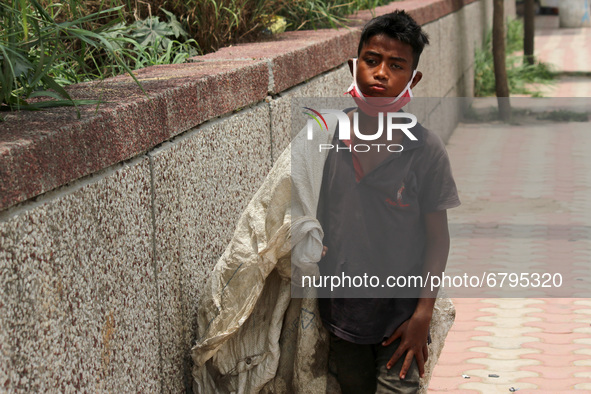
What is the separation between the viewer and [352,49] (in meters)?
5.59

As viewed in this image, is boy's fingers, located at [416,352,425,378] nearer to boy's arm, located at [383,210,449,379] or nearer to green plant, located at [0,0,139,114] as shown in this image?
boy's arm, located at [383,210,449,379]

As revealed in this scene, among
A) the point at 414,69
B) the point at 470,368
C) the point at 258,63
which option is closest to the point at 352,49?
the point at 258,63

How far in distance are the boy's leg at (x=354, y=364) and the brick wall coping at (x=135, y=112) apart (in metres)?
0.86

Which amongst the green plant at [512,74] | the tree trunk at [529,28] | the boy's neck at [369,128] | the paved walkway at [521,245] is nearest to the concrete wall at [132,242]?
the boy's neck at [369,128]

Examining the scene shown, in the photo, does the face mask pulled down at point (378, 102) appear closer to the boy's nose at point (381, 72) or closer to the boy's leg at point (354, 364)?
the boy's nose at point (381, 72)

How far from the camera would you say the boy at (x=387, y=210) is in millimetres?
2570

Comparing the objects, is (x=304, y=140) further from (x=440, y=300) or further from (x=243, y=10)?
(x=243, y=10)

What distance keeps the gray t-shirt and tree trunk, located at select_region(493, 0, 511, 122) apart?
861 centimetres

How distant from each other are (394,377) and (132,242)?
880mm

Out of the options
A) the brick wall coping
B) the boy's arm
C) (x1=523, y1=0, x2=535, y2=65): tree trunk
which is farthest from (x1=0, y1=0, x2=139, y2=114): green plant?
(x1=523, y1=0, x2=535, y2=65): tree trunk

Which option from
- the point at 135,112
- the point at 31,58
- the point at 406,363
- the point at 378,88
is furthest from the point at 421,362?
the point at 31,58

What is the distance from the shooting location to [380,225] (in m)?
2.59

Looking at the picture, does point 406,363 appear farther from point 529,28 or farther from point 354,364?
point 529,28

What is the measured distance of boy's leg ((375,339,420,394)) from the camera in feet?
8.50
